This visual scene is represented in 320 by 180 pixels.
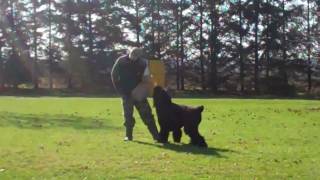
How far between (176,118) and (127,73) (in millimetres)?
1632

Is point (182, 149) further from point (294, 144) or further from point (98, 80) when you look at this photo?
point (98, 80)

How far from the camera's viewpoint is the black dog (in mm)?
12695

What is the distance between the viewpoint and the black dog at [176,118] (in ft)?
41.7

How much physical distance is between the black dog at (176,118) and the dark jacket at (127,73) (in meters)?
0.60

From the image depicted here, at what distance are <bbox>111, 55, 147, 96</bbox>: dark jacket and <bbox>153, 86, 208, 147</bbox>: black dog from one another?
602mm

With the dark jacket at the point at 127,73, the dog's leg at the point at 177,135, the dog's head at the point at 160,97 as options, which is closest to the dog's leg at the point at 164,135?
the dog's leg at the point at 177,135

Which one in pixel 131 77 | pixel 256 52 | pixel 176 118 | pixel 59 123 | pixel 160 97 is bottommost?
pixel 59 123

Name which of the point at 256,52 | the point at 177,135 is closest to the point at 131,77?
the point at 177,135

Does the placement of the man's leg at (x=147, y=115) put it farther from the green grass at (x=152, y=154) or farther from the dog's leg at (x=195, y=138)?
the dog's leg at (x=195, y=138)

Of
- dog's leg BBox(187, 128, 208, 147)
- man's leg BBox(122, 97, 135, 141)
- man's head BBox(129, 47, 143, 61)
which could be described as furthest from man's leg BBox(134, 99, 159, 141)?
dog's leg BBox(187, 128, 208, 147)

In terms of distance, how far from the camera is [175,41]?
67.3 meters

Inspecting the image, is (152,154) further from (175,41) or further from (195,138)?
(175,41)

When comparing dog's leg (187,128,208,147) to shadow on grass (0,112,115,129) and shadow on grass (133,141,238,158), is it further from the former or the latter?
shadow on grass (0,112,115,129)

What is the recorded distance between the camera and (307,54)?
64.6m
